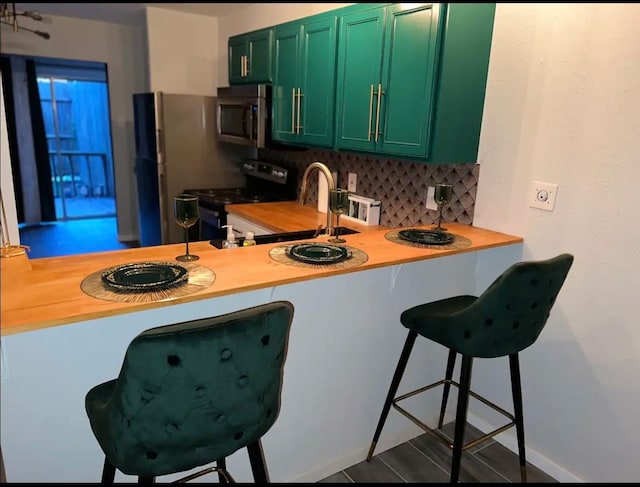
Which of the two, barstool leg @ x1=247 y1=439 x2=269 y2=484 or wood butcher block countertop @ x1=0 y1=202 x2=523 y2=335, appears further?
barstool leg @ x1=247 y1=439 x2=269 y2=484

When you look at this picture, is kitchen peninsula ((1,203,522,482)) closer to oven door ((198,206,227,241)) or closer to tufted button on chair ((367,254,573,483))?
tufted button on chair ((367,254,573,483))

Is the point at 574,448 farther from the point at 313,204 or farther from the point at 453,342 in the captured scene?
the point at 313,204

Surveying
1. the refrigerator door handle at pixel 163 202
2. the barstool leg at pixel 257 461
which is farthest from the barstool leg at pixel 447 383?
the refrigerator door handle at pixel 163 202

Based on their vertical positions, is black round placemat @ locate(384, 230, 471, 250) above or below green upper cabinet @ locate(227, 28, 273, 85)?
below

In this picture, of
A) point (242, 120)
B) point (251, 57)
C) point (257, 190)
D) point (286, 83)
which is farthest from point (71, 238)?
point (286, 83)

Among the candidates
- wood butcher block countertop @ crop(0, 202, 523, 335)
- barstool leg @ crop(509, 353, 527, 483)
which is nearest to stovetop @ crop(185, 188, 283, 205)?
wood butcher block countertop @ crop(0, 202, 523, 335)

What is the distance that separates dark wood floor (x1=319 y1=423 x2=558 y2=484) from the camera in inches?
78.5

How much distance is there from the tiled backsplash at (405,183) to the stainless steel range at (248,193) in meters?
0.30

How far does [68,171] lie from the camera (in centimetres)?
709

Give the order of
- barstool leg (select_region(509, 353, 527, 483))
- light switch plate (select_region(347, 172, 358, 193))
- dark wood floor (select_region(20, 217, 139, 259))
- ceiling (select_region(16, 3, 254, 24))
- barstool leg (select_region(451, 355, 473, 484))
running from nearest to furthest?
barstool leg (select_region(451, 355, 473, 484)), barstool leg (select_region(509, 353, 527, 483)), light switch plate (select_region(347, 172, 358, 193)), ceiling (select_region(16, 3, 254, 24)), dark wood floor (select_region(20, 217, 139, 259))

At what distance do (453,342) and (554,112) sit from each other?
1.05 meters

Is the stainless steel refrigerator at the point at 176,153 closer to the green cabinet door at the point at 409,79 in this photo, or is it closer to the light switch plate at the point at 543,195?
the green cabinet door at the point at 409,79

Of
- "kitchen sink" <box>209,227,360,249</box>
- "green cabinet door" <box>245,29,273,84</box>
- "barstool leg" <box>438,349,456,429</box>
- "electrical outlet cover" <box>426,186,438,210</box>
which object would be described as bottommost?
"barstool leg" <box>438,349,456,429</box>

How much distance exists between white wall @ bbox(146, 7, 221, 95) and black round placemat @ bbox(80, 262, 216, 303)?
3450 millimetres
